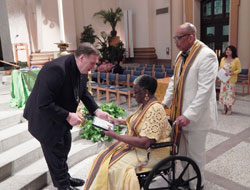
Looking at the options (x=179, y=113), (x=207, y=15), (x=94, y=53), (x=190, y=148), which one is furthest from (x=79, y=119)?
(x=207, y=15)

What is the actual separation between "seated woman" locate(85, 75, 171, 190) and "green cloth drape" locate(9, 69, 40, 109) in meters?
2.86

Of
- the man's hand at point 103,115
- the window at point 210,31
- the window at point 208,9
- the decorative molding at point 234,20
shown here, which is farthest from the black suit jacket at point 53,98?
the window at point 208,9

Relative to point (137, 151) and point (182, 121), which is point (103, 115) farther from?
point (182, 121)

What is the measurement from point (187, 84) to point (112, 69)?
585cm

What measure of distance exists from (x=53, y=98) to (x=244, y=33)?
8.28 metres

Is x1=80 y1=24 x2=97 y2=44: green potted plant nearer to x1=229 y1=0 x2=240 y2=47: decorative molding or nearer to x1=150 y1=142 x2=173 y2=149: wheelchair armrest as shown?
x1=229 y1=0 x2=240 y2=47: decorative molding

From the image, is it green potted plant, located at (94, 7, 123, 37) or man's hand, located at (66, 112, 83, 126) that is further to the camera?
green potted plant, located at (94, 7, 123, 37)

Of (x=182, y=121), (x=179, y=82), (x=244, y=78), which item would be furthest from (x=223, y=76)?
(x=182, y=121)

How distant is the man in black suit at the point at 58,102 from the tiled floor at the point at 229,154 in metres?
1.48

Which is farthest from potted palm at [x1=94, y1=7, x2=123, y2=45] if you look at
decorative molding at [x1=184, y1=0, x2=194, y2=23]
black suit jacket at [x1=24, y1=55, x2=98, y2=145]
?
black suit jacket at [x1=24, y1=55, x2=98, y2=145]

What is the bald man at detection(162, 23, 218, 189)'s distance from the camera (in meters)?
2.13

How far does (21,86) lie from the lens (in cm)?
447

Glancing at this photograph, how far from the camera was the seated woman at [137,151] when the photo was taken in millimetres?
1898

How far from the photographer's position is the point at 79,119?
6.64 ft
